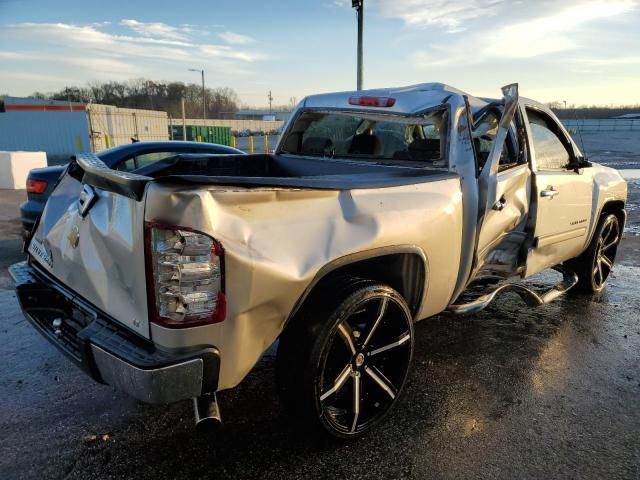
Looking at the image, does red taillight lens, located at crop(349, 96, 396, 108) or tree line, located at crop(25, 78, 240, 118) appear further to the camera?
tree line, located at crop(25, 78, 240, 118)

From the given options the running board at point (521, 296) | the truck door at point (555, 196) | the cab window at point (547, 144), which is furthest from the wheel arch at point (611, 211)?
the cab window at point (547, 144)

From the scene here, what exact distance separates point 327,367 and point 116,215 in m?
1.25

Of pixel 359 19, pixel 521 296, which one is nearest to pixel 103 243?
pixel 521 296

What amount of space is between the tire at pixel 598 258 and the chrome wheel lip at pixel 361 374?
309 centimetres

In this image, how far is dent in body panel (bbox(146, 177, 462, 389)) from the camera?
6.35 feet

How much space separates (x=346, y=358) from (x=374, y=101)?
1.97 m

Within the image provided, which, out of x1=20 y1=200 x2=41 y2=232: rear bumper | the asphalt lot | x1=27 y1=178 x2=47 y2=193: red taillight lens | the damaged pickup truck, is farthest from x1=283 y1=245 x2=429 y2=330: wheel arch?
x1=27 y1=178 x2=47 y2=193: red taillight lens

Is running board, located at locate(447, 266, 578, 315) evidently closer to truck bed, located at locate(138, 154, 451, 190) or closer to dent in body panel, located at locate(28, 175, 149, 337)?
truck bed, located at locate(138, 154, 451, 190)

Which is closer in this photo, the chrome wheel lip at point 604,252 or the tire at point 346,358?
the tire at point 346,358

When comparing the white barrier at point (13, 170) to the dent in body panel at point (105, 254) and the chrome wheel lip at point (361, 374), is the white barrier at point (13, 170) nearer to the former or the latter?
the dent in body panel at point (105, 254)

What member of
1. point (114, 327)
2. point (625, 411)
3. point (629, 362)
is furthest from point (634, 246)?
point (114, 327)

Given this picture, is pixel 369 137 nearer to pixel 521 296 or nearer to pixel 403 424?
pixel 521 296

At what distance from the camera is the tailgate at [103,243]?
2061mm

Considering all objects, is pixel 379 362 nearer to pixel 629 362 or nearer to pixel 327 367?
pixel 327 367
